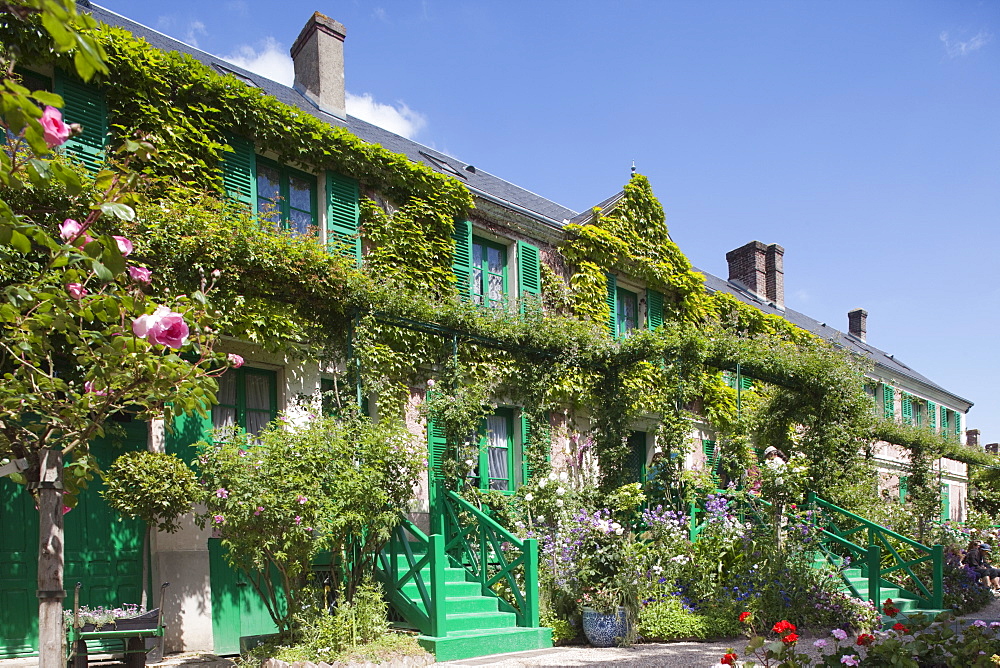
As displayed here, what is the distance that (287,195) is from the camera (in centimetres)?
902

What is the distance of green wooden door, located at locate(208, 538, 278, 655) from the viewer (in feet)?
23.6

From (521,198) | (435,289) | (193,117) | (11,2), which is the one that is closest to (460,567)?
(435,289)

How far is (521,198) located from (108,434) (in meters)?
8.75

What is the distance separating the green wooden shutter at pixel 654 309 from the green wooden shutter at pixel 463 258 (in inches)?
157

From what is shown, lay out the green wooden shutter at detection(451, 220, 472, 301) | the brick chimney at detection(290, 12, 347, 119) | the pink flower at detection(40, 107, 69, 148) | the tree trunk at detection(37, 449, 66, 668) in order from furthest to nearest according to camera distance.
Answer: the brick chimney at detection(290, 12, 347, 119) < the green wooden shutter at detection(451, 220, 472, 301) < the tree trunk at detection(37, 449, 66, 668) < the pink flower at detection(40, 107, 69, 148)

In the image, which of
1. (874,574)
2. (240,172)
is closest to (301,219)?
(240,172)

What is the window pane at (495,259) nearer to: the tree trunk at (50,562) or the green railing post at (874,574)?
the green railing post at (874,574)

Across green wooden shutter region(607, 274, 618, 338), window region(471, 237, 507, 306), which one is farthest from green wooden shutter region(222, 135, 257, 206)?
green wooden shutter region(607, 274, 618, 338)

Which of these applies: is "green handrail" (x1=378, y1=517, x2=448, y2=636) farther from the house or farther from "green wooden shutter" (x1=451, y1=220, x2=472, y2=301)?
"green wooden shutter" (x1=451, y1=220, x2=472, y2=301)

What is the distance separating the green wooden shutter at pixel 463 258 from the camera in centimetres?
1028

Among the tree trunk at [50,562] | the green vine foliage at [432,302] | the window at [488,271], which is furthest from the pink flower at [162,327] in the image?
the window at [488,271]

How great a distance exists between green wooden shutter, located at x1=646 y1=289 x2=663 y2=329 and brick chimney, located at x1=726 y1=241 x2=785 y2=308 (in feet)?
30.8

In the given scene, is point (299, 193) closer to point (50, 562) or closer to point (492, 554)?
point (492, 554)

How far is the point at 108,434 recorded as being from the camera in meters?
6.96
